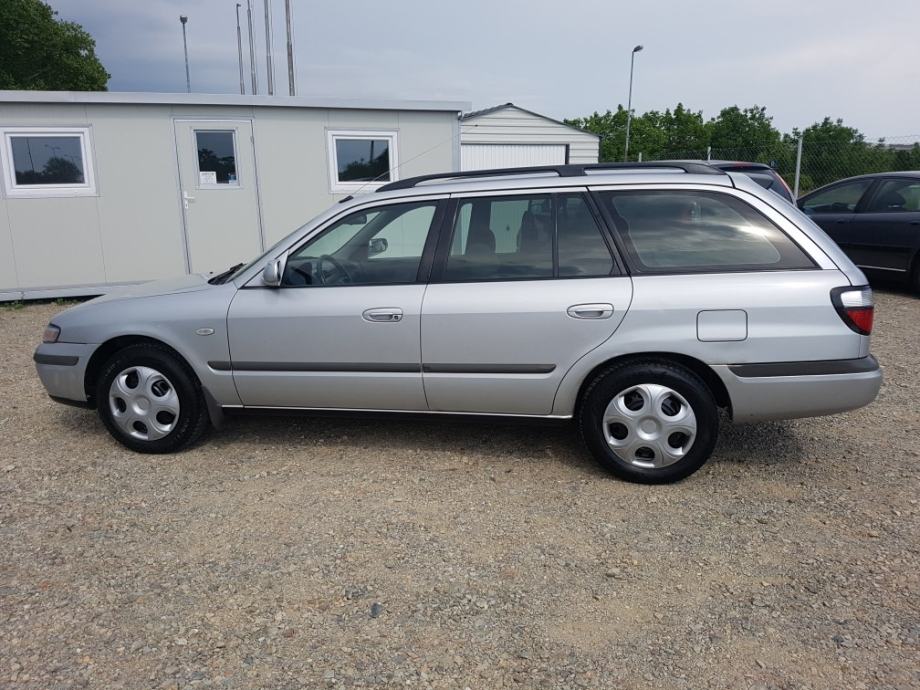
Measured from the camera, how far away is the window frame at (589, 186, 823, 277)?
357 centimetres

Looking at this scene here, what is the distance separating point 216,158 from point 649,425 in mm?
8306

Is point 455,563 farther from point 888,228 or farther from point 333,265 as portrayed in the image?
point 888,228

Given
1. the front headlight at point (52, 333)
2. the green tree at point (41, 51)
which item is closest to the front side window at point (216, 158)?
the front headlight at point (52, 333)

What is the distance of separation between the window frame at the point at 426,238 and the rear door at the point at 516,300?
6cm

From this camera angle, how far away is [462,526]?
344 cm

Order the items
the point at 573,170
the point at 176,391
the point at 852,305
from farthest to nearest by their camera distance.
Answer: the point at 176,391
the point at 573,170
the point at 852,305

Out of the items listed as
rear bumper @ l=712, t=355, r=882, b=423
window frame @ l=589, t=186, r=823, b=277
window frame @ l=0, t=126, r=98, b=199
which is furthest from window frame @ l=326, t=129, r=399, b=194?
rear bumper @ l=712, t=355, r=882, b=423

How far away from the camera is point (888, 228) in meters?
9.28

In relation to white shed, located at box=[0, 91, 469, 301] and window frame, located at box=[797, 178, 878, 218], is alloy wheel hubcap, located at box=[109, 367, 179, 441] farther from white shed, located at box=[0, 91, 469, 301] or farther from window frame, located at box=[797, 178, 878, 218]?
window frame, located at box=[797, 178, 878, 218]

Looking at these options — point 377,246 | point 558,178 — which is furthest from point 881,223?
point 377,246

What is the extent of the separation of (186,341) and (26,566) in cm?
148

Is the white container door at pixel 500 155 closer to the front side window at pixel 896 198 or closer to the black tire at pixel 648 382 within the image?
the front side window at pixel 896 198

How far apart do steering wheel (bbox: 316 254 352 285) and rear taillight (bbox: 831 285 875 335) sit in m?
2.57

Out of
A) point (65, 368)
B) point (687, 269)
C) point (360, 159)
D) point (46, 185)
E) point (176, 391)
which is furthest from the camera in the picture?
point (360, 159)
